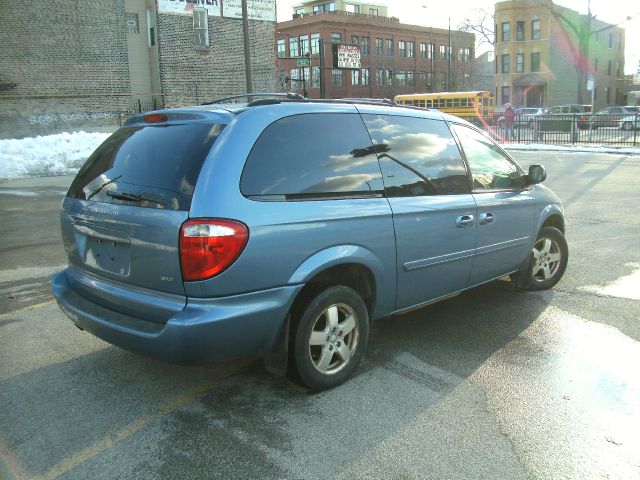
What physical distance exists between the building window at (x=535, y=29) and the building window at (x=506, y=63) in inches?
118

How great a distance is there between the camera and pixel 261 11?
32.6m

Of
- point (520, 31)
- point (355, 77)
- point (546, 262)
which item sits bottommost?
point (546, 262)

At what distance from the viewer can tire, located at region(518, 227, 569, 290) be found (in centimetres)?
552

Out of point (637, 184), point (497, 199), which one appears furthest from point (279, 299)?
point (637, 184)

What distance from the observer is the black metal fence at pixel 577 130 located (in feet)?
85.1

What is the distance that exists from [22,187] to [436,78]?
6730cm

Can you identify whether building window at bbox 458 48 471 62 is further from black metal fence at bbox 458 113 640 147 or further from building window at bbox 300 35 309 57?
black metal fence at bbox 458 113 640 147

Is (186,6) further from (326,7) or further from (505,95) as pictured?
(326,7)

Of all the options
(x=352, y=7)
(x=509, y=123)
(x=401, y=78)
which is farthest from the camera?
(x=352, y=7)

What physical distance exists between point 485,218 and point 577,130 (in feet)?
83.8

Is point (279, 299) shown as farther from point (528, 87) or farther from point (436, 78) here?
point (436, 78)

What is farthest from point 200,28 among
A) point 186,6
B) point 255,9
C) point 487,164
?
point 487,164

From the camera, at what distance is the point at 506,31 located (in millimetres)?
61156

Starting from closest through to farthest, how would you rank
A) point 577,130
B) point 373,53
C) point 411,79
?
point 577,130 → point 373,53 → point 411,79
